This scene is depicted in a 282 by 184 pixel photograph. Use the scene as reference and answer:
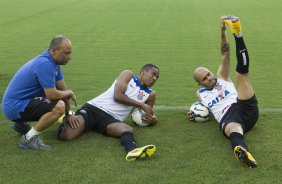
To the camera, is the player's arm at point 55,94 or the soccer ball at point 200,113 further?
the soccer ball at point 200,113

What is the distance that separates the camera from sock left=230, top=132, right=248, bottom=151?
482cm

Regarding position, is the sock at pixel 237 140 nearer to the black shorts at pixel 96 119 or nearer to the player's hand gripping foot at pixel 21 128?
the black shorts at pixel 96 119

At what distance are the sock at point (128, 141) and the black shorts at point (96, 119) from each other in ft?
1.37

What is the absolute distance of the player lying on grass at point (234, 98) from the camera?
16.5 ft

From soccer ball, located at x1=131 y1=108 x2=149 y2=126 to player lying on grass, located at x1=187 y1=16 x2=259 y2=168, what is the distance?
0.74 metres

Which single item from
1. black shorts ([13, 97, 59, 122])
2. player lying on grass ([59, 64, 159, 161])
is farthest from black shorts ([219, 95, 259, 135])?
black shorts ([13, 97, 59, 122])

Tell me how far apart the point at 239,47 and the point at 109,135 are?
2.00 m

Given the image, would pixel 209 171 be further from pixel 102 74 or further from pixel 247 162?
pixel 102 74

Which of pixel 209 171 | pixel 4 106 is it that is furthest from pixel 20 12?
pixel 209 171

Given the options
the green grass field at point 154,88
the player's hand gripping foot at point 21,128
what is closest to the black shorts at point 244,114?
the green grass field at point 154,88

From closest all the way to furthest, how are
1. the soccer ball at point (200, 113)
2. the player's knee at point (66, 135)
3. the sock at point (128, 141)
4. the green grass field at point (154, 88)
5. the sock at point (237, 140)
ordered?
the green grass field at point (154, 88)
the sock at point (237, 140)
the sock at point (128, 141)
the player's knee at point (66, 135)
the soccer ball at point (200, 113)

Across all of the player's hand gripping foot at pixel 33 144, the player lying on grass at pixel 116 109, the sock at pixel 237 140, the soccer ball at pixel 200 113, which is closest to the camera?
the sock at pixel 237 140

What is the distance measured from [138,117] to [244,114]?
144cm

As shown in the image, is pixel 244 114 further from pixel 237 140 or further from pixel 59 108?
pixel 59 108
